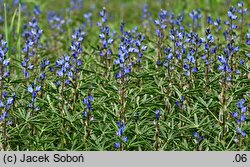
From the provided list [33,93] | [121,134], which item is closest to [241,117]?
[121,134]

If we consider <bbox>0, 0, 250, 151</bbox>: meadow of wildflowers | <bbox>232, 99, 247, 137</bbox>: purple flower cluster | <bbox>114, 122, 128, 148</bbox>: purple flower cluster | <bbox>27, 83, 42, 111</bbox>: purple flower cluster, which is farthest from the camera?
<bbox>27, 83, 42, 111</bbox>: purple flower cluster

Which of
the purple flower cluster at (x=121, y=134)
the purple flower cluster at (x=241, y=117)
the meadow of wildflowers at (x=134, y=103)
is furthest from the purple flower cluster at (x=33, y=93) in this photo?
the purple flower cluster at (x=241, y=117)

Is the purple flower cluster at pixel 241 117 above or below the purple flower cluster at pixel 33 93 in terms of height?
below

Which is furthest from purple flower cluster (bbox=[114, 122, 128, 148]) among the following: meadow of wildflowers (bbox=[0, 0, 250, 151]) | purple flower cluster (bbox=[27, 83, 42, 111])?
purple flower cluster (bbox=[27, 83, 42, 111])

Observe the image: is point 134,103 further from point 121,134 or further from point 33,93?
point 33,93

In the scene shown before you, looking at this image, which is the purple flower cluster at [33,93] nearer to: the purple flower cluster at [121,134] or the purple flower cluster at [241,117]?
the purple flower cluster at [121,134]

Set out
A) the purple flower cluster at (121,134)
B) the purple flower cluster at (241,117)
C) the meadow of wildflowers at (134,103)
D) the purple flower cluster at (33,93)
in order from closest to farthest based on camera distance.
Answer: the purple flower cluster at (241,117) < the purple flower cluster at (121,134) < the meadow of wildflowers at (134,103) < the purple flower cluster at (33,93)

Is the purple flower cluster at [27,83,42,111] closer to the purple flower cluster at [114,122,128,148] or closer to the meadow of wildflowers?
the meadow of wildflowers

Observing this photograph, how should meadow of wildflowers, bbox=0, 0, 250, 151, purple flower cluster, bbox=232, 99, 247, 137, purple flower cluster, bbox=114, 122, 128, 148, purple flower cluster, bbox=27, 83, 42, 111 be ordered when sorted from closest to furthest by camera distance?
purple flower cluster, bbox=232, 99, 247, 137 → purple flower cluster, bbox=114, 122, 128, 148 → meadow of wildflowers, bbox=0, 0, 250, 151 → purple flower cluster, bbox=27, 83, 42, 111

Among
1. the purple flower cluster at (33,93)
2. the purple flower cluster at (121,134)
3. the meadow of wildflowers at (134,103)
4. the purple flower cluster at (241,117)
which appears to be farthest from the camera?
the purple flower cluster at (33,93)

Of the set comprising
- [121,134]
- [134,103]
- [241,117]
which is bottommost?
[121,134]

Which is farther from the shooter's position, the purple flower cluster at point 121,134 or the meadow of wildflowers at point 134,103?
the meadow of wildflowers at point 134,103

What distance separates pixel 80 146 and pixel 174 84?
4.24 ft

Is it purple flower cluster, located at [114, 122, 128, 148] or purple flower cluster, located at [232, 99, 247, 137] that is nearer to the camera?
purple flower cluster, located at [232, 99, 247, 137]
